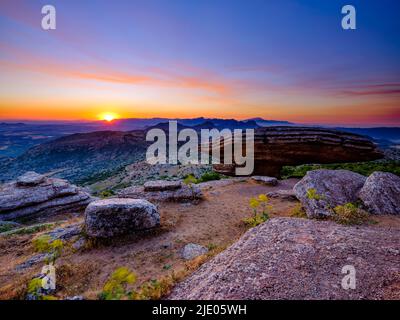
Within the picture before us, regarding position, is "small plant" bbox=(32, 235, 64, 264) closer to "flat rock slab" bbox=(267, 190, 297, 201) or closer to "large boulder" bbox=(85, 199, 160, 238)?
"large boulder" bbox=(85, 199, 160, 238)

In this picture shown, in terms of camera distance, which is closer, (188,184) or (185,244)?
(185,244)

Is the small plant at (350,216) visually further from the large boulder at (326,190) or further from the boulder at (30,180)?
the boulder at (30,180)

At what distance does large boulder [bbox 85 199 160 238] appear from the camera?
10711mm

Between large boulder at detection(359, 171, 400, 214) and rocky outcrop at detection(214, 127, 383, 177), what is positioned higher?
rocky outcrop at detection(214, 127, 383, 177)

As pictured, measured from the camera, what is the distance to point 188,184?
1755 centimetres

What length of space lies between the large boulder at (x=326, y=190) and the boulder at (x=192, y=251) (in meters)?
5.30

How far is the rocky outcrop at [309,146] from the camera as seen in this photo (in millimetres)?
17750

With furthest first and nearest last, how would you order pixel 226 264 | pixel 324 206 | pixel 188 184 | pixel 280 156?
pixel 280 156 < pixel 188 184 < pixel 324 206 < pixel 226 264

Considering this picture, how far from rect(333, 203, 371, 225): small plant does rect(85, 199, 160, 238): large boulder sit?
327 inches

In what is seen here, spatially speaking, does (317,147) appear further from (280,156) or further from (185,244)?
(185,244)

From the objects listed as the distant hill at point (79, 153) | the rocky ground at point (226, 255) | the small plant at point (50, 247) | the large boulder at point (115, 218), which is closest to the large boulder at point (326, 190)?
the rocky ground at point (226, 255)

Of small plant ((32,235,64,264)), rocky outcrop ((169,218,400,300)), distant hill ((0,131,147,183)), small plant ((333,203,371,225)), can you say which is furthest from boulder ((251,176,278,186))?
distant hill ((0,131,147,183))
